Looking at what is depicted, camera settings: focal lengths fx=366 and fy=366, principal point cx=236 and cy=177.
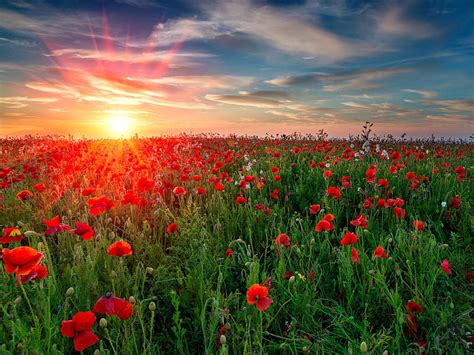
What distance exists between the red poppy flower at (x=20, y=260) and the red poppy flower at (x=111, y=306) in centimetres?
39

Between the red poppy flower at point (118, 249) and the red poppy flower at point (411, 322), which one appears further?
the red poppy flower at point (411, 322)

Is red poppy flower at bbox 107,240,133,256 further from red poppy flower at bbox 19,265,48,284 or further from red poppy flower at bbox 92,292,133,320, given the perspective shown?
red poppy flower at bbox 92,292,133,320

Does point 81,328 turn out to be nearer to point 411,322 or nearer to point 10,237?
point 10,237

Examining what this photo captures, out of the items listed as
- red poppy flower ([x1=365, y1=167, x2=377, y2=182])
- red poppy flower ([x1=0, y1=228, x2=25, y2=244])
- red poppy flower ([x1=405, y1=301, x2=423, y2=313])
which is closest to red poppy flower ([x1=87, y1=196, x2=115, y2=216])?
red poppy flower ([x1=0, y1=228, x2=25, y2=244])

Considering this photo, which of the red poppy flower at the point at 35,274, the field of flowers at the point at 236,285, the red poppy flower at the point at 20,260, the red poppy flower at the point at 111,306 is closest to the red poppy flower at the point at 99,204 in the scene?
the field of flowers at the point at 236,285

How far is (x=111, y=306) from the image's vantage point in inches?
69.2

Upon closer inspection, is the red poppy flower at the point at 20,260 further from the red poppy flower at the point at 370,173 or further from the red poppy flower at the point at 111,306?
the red poppy flower at the point at 370,173

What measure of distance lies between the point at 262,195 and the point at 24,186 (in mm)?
4168

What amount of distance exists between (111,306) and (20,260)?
0.50 m

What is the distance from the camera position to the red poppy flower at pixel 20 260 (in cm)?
178

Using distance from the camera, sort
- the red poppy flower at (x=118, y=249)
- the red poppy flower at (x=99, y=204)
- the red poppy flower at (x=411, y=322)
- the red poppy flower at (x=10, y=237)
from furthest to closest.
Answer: the red poppy flower at (x=99, y=204), the red poppy flower at (x=10, y=237), the red poppy flower at (x=411, y=322), the red poppy flower at (x=118, y=249)

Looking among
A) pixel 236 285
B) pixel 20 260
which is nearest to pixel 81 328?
pixel 20 260

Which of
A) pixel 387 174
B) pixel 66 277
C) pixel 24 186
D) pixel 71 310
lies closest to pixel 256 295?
pixel 71 310

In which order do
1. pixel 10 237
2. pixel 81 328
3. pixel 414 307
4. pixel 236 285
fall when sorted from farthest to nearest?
pixel 236 285
pixel 10 237
pixel 414 307
pixel 81 328
